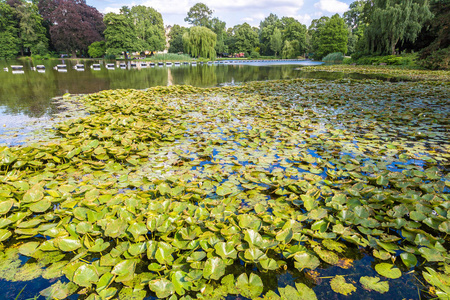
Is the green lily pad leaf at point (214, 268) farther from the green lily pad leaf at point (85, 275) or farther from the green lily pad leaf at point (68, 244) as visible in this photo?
the green lily pad leaf at point (68, 244)

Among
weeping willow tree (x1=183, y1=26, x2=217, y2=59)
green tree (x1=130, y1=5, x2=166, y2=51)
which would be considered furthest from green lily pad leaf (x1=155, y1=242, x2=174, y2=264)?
green tree (x1=130, y1=5, x2=166, y2=51)

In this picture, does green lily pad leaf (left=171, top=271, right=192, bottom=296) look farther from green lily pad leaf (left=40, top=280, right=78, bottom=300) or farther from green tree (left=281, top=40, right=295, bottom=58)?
green tree (left=281, top=40, right=295, bottom=58)

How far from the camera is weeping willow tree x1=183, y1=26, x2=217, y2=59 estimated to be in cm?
3027

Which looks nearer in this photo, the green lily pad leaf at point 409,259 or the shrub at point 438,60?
the green lily pad leaf at point 409,259

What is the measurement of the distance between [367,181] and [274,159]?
40.9 inches

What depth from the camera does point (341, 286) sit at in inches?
54.4

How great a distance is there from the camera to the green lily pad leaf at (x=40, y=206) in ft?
5.79

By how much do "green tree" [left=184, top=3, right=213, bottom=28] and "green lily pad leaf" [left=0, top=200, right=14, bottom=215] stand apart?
203 ft

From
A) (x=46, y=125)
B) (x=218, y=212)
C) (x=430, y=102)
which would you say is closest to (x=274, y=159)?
(x=218, y=212)

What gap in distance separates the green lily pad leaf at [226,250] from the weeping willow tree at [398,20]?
1058 inches

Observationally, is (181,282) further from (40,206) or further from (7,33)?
(7,33)

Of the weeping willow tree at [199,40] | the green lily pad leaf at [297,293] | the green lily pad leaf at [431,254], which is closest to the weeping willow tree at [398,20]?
the weeping willow tree at [199,40]

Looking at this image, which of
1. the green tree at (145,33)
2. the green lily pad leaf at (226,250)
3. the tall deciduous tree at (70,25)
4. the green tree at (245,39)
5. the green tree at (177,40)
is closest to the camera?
the green lily pad leaf at (226,250)

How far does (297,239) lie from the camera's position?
157cm
